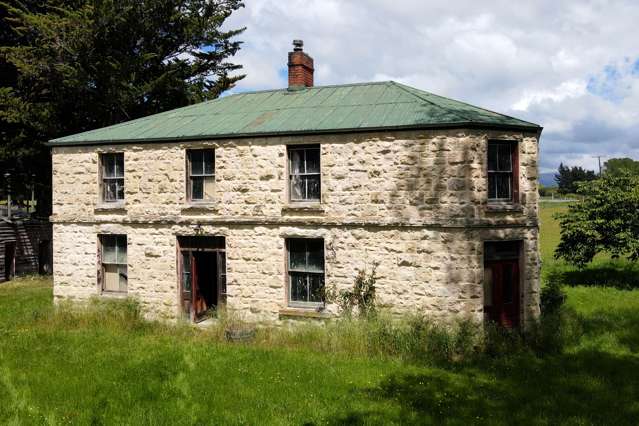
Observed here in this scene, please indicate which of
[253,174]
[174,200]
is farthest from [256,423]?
[174,200]

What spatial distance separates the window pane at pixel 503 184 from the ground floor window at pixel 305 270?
4.89m

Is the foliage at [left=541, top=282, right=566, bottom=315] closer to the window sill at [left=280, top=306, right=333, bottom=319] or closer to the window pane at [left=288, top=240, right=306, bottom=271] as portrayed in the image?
the window sill at [left=280, top=306, right=333, bottom=319]

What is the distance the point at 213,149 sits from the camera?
14914 millimetres

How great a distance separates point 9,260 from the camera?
27.0 meters

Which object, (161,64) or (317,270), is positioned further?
(161,64)

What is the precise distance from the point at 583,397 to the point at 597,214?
13.5m

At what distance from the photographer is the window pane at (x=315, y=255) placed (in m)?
13.9

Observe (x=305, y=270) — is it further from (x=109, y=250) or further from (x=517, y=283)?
(x=109, y=250)

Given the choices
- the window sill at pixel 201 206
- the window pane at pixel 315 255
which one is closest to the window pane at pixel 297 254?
the window pane at pixel 315 255

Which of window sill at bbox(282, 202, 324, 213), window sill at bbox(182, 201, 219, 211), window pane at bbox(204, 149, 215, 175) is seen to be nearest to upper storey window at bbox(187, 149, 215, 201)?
window pane at bbox(204, 149, 215, 175)

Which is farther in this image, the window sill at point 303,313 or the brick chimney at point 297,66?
the brick chimney at point 297,66

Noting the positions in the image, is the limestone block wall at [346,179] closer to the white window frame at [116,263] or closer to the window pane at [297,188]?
the window pane at [297,188]

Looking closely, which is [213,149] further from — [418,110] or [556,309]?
[556,309]

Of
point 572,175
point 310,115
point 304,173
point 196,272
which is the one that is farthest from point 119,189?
point 572,175
